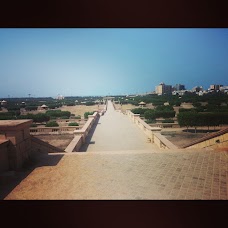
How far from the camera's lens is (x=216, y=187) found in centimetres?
475

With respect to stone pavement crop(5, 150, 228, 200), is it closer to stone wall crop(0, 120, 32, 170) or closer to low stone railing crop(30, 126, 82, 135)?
stone wall crop(0, 120, 32, 170)

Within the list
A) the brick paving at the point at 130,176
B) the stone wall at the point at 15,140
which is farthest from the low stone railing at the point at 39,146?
the stone wall at the point at 15,140

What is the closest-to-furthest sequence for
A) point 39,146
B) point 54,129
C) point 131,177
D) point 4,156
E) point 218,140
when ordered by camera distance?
point 4,156 → point 131,177 → point 39,146 → point 218,140 → point 54,129

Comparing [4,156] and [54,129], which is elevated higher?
[4,156]

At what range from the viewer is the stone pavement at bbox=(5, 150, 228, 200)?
4.54 m

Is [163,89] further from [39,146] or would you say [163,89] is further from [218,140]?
[39,146]

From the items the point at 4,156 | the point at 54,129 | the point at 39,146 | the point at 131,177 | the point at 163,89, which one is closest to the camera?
the point at 4,156

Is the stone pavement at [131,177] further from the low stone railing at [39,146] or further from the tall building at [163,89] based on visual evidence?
the tall building at [163,89]

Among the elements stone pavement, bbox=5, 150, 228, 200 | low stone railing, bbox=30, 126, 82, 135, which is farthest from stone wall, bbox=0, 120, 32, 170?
low stone railing, bbox=30, 126, 82, 135

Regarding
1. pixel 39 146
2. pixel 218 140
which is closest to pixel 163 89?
pixel 218 140

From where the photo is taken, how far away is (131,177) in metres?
5.37
